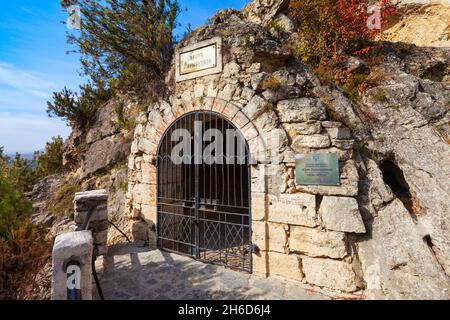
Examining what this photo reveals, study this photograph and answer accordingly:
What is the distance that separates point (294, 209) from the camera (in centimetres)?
347

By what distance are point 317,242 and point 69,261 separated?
3.15 m

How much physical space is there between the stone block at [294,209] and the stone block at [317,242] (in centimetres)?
13

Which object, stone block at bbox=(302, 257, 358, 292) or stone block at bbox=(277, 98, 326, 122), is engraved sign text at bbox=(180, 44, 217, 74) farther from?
stone block at bbox=(302, 257, 358, 292)

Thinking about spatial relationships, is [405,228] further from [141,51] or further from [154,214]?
[141,51]

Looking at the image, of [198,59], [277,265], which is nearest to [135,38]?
[198,59]

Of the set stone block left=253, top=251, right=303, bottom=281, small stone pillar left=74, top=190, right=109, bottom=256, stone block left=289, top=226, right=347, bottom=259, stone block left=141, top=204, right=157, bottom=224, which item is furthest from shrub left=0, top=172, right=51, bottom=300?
stone block left=289, top=226, right=347, bottom=259

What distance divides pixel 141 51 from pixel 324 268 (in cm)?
623

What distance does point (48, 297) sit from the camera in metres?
2.71

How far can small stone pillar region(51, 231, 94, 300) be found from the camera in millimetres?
2283

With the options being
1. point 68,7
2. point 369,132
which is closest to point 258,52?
point 369,132

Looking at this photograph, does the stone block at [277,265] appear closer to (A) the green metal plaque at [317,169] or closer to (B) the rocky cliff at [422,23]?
(A) the green metal plaque at [317,169]

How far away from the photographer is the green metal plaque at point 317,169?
331 cm

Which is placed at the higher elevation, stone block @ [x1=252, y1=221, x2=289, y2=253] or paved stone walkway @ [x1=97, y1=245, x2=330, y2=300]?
stone block @ [x1=252, y1=221, x2=289, y2=253]

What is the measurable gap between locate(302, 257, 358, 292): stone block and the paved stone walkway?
17cm
